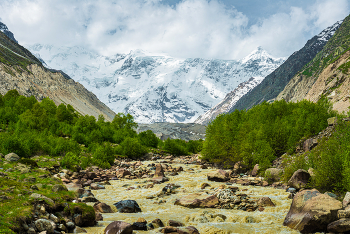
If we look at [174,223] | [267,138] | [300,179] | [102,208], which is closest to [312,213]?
[174,223]

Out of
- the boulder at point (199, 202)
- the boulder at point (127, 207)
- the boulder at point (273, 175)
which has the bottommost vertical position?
the boulder at point (127, 207)

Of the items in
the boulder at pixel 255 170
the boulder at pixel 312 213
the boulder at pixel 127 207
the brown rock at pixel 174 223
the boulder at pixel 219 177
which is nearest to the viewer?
the boulder at pixel 312 213

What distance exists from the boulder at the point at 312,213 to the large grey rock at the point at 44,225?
1506 centimetres

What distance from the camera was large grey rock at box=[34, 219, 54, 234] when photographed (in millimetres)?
11750

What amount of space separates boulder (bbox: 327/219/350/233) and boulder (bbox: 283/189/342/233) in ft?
1.25

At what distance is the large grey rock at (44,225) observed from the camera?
11.8 metres

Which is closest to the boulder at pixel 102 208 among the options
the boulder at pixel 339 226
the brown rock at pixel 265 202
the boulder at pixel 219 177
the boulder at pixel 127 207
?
the boulder at pixel 127 207

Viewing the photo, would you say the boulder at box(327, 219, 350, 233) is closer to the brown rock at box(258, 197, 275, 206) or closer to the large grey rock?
the brown rock at box(258, 197, 275, 206)

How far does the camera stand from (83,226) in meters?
14.6

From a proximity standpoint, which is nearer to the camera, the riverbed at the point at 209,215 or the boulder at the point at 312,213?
the boulder at the point at 312,213

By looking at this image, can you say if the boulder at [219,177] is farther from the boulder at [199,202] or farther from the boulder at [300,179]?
the boulder at [199,202]

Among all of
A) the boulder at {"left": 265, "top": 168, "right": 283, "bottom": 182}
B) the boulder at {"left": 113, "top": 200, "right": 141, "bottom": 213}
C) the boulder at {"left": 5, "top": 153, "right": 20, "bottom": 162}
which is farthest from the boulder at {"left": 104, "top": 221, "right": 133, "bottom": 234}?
the boulder at {"left": 265, "top": 168, "right": 283, "bottom": 182}

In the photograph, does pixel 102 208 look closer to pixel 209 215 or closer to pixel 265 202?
pixel 209 215

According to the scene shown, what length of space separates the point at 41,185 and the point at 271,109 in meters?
49.1
